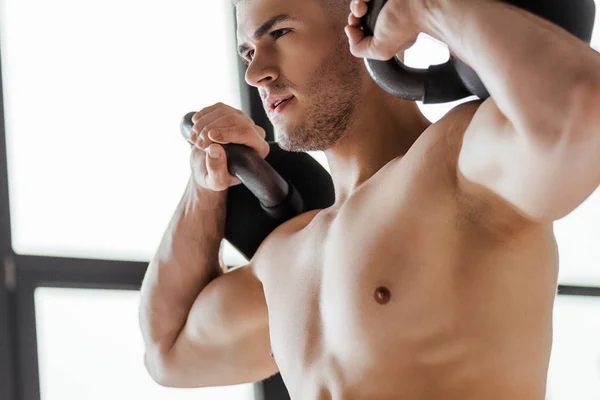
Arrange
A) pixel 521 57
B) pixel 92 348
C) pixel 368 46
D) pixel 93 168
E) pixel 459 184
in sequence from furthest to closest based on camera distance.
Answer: pixel 93 168 → pixel 92 348 → pixel 459 184 → pixel 368 46 → pixel 521 57

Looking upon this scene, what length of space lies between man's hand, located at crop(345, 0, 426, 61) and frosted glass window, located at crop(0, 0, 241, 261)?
152 cm

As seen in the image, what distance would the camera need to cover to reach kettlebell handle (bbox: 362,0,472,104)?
4.09 feet

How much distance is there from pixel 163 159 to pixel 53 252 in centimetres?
46

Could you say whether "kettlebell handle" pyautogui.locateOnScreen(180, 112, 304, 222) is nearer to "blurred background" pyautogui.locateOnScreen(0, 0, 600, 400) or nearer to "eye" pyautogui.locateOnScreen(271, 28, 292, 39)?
"eye" pyautogui.locateOnScreen(271, 28, 292, 39)

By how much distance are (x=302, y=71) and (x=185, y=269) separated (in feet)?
1.39

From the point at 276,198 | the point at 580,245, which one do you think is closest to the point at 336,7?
the point at 276,198

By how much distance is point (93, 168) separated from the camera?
8.71ft

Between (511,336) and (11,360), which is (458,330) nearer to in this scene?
(511,336)

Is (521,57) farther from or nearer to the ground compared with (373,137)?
farther from the ground

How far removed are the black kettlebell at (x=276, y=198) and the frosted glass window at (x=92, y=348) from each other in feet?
2.87

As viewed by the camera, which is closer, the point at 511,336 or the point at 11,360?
the point at 511,336

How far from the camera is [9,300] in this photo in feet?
7.65

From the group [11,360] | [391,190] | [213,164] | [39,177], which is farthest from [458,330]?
[39,177]

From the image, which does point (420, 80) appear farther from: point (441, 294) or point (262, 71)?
point (262, 71)
